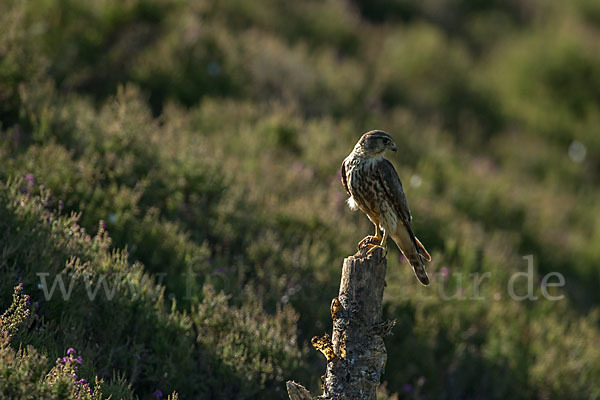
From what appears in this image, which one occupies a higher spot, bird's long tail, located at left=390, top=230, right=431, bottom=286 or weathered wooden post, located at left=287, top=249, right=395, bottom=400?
bird's long tail, located at left=390, top=230, right=431, bottom=286

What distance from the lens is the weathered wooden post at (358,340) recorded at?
4094 millimetres

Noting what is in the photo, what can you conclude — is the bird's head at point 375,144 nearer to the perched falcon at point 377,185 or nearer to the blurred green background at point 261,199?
the perched falcon at point 377,185

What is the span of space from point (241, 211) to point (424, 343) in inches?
84.6

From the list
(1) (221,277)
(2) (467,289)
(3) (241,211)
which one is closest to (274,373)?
(1) (221,277)

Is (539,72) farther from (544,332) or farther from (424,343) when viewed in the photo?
(424,343)

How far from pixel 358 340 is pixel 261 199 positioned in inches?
138

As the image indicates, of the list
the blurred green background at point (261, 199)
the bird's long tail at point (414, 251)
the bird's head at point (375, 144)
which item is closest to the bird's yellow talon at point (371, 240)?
the bird's long tail at point (414, 251)

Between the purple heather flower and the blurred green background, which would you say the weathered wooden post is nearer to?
the blurred green background

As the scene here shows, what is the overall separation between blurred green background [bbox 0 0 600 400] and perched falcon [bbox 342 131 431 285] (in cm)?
134

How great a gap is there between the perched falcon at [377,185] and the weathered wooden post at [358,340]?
0.57 m

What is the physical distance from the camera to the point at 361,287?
4.11m

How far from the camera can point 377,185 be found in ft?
15.7

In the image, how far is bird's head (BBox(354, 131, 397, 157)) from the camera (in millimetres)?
4773

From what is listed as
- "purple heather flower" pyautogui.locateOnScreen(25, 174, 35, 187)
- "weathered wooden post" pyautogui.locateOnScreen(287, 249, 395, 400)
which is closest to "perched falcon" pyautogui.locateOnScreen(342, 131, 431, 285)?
"weathered wooden post" pyautogui.locateOnScreen(287, 249, 395, 400)
